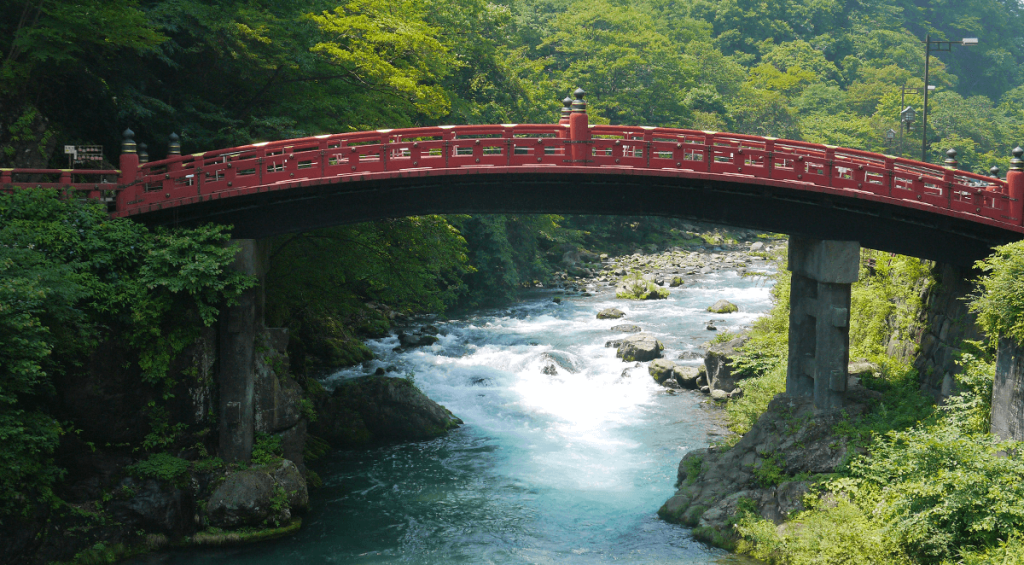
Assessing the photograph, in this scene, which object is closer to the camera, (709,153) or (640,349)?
(709,153)

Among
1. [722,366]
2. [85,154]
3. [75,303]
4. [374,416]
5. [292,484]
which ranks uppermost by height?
[85,154]

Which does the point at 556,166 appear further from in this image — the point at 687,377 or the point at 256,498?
the point at 687,377

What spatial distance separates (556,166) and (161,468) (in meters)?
11.5

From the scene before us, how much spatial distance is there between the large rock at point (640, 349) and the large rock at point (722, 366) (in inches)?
114

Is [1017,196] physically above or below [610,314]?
above

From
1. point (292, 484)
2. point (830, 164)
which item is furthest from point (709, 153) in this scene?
point (292, 484)

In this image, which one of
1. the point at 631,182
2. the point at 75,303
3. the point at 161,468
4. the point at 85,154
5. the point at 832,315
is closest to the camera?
the point at 75,303

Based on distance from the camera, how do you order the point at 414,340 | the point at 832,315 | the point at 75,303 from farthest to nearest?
the point at 414,340 < the point at 832,315 < the point at 75,303

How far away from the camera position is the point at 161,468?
19.3 meters

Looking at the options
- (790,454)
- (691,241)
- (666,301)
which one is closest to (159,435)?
(790,454)

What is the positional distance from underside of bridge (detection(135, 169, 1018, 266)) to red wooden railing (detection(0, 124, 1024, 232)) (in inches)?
13.8

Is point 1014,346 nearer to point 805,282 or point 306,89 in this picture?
point 805,282

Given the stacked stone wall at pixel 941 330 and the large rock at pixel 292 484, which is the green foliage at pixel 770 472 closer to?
the stacked stone wall at pixel 941 330

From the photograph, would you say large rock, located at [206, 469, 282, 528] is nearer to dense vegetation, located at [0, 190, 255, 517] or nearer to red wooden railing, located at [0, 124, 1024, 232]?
dense vegetation, located at [0, 190, 255, 517]
